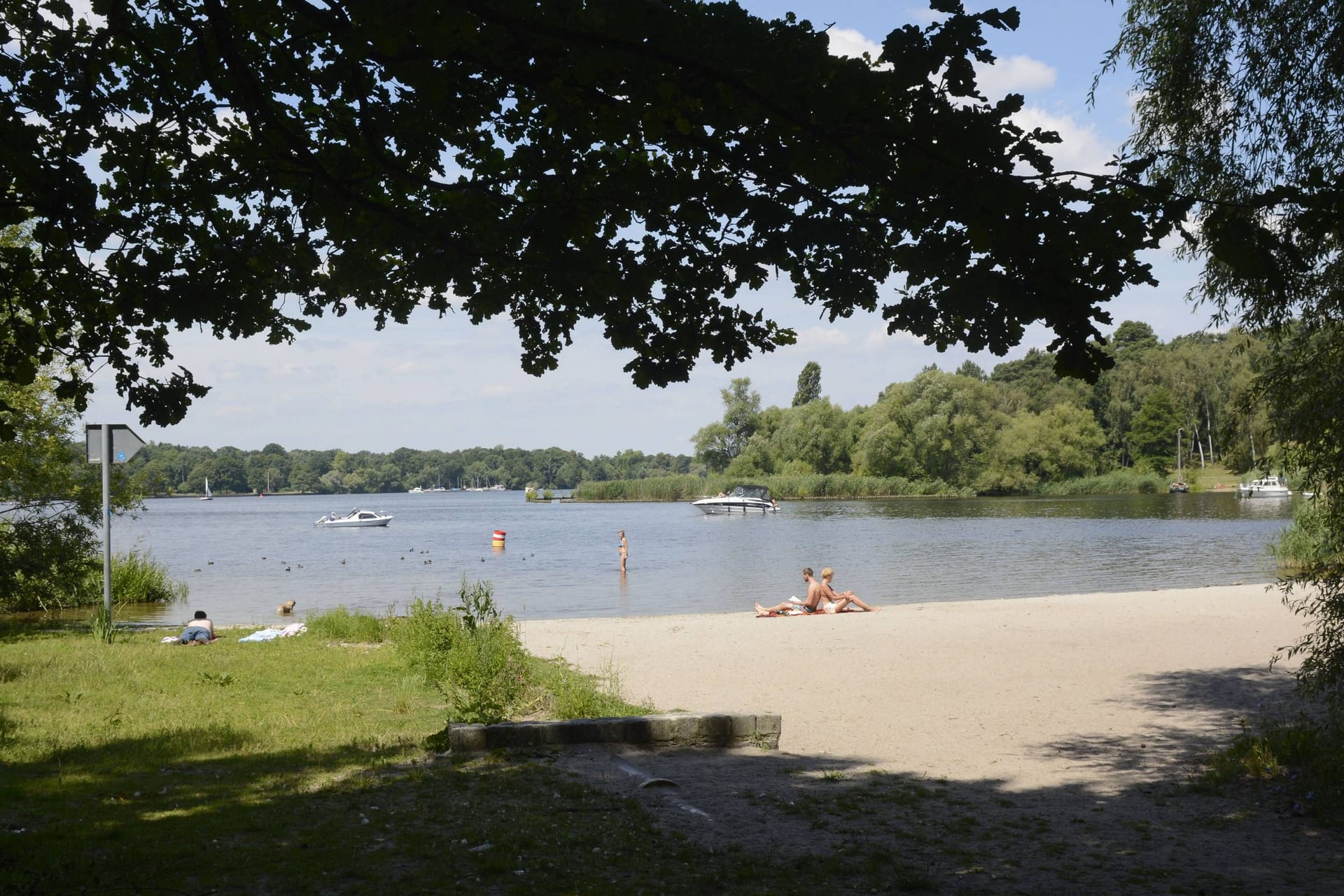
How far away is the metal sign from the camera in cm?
1427

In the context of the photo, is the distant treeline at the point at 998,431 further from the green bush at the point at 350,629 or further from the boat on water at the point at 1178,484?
the green bush at the point at 350,629

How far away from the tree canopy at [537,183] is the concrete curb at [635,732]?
2745 millimetres

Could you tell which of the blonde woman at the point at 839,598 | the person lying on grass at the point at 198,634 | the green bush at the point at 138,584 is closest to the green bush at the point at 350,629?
the person lying on grass at the point at 198,634

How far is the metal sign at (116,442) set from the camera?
14.3 metres

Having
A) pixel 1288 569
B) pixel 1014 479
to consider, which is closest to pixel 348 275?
pixel 1288 569

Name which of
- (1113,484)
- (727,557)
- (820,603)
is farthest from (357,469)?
(820,603)

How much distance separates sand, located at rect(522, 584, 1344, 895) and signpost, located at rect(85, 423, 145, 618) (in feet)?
19.4

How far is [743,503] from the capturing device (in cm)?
7706

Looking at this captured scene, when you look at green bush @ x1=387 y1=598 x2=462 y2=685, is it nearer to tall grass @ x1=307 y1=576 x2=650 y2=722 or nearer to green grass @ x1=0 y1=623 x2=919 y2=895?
tall grass @ x1=307 y1=576 x2=650 y2=722

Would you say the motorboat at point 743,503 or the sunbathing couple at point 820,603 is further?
the motorboat at point 743,503

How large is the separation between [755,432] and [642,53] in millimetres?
99801

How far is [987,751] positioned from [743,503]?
225 feet

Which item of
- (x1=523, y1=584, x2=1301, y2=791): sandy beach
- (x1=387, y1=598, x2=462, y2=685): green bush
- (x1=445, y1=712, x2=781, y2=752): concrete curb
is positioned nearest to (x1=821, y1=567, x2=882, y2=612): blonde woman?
(x1=523, y1=584, x2=1301, y2=791): sandy beach

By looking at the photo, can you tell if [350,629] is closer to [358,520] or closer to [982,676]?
[982,676]
